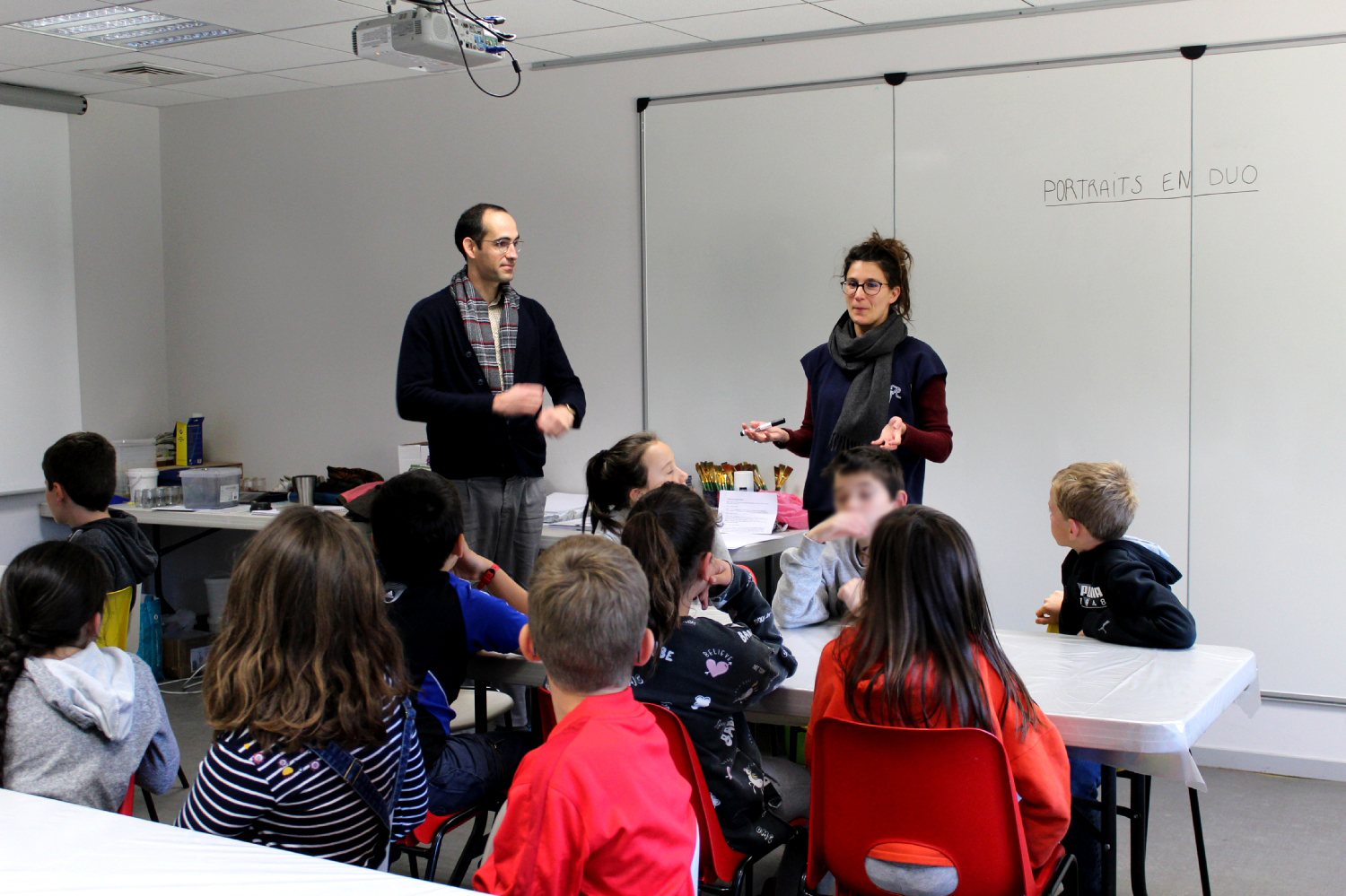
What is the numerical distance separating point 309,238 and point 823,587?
3653 mm

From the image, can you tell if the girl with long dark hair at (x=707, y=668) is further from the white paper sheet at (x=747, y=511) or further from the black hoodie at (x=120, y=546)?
the white paper sheet at (x=747, y=511)

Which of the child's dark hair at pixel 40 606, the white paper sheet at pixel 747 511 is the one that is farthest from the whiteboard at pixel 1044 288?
the child's dark hair at pixel 40 606

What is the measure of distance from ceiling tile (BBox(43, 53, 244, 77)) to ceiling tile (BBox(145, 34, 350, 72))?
0.21 feet

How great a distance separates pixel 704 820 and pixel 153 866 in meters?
0.88

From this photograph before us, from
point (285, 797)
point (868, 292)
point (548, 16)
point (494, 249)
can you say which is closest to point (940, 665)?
point (285, 797)

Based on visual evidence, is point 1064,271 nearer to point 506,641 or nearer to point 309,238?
point 506,641

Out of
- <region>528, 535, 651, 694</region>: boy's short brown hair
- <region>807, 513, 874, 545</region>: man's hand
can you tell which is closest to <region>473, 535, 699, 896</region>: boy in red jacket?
<region>528, 535, 651, 694</region>: boy's short brown hair

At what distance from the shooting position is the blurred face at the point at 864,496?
239cm

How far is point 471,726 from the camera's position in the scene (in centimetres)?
285

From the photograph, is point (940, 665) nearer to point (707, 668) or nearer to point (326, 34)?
point (707, 668)

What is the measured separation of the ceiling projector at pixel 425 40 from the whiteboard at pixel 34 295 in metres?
2.49

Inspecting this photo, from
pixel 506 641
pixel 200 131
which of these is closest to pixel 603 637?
pixel 506 641

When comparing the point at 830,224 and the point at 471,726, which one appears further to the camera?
the point at 830,224

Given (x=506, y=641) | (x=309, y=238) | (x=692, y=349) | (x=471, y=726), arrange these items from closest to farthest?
(x=506, y=641) → (x=471, y=726) → (x=692, y=349) → (x=309, y=238)
